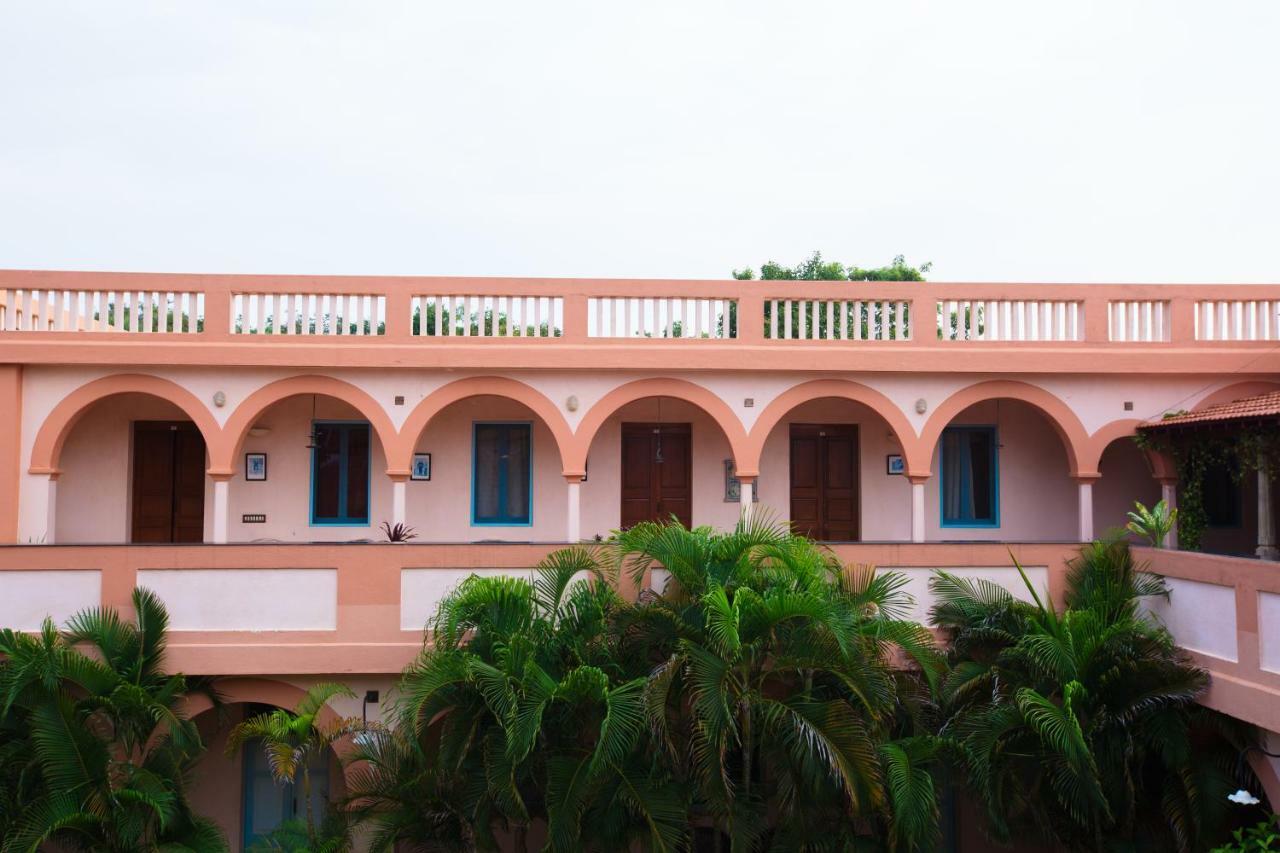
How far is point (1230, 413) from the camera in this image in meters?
9.52

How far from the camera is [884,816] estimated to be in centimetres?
735

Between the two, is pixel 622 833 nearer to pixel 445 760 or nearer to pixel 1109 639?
pixel 445 760

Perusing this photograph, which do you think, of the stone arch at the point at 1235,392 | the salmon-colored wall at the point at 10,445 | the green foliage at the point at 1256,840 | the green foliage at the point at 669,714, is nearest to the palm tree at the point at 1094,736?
the green foliage at the point at 1256,840

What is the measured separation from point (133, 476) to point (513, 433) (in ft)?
15.4

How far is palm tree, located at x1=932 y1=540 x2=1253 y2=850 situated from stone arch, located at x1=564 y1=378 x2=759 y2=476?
348 centimetres

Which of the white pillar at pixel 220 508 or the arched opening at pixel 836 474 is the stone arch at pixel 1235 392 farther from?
the white pillar at pixel 220 508

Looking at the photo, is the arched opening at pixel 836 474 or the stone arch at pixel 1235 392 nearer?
the stone arch at pixel 1235 392

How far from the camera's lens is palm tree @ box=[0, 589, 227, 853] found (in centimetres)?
768

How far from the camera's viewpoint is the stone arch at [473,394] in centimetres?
1079

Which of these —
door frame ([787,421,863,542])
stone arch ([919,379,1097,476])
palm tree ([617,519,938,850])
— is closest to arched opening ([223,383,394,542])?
door frame ([787,421,863,542])

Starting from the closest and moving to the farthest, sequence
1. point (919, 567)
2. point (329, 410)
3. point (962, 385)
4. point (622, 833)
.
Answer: point (622, 833), point (919, 567), point (962, 385), point (329, 410)

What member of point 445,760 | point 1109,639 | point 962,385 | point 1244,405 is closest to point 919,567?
point 1109,639

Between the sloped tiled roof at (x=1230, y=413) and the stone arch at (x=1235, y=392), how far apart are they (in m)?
0.11

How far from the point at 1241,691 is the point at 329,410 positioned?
32.5 feet
